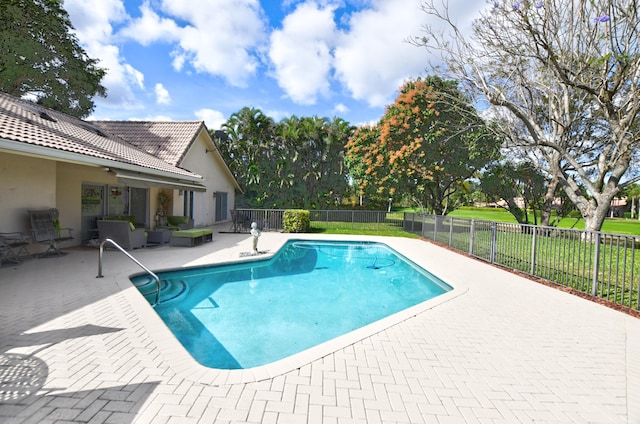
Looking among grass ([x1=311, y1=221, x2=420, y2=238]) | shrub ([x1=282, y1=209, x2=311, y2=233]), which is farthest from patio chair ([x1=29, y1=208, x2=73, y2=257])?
grass ([x1=311, y1=221, x2=420, y2=238])

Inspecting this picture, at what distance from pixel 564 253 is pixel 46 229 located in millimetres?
16672

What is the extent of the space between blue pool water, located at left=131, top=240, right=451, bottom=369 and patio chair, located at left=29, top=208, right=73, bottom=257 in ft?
13.9

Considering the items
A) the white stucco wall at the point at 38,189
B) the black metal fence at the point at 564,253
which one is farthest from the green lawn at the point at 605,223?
the white stucco wall at the point at 38,189

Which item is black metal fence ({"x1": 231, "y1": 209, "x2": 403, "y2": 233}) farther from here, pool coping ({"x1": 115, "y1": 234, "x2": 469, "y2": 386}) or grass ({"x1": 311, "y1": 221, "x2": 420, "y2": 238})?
pool coping ({"x1": 115, "y1": 234, "x2": 469, "y2": 386})

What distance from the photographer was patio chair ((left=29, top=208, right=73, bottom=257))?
9.59 m

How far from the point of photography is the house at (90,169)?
354 inches

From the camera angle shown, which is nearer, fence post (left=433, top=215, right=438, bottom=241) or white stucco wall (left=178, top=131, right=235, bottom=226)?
fence post (left=433, top=215, right=438, bottom=241)

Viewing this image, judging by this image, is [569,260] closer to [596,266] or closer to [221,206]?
[596,266]

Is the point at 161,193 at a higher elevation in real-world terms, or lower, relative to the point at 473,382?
higher

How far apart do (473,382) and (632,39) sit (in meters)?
15.5

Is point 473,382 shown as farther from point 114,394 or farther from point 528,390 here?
point 114,394

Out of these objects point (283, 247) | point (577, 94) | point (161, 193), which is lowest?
point (283, 247)

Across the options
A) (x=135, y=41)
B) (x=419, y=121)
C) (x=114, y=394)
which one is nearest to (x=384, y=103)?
(x=419, y=121)

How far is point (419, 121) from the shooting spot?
20.0 metres
